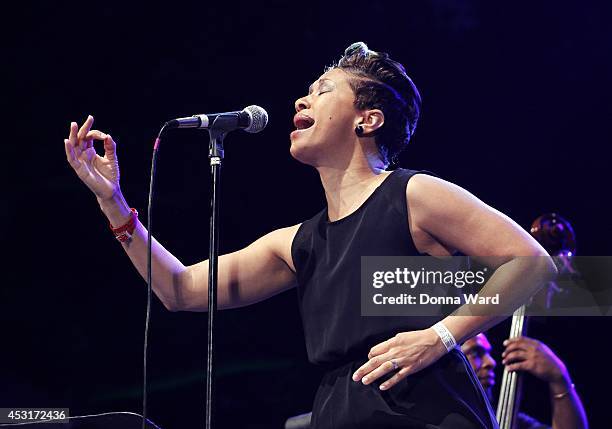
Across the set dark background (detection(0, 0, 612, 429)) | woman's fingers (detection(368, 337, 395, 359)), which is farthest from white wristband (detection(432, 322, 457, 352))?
dark background (detection(0, 0, 612, 429))

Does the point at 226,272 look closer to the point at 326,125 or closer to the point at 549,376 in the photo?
the point at 326,125

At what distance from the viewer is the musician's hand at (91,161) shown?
227 centimetres

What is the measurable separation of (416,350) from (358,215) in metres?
0.45

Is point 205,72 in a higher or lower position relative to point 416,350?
higher

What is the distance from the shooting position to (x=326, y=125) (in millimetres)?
2369

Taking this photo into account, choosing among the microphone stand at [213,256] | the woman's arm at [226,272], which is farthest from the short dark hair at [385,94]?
the microphone stand at [213,256]

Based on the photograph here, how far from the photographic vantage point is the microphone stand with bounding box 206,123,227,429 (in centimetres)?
184

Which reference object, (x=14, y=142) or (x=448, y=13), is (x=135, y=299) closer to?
(x=14, y=142)

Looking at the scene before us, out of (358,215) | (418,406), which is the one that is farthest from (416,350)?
(358,215)

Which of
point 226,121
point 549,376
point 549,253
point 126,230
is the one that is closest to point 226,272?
point 126,230

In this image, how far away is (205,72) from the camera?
3.75 metres

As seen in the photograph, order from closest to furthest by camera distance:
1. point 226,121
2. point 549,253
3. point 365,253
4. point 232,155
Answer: point 226,121 → point 365,253 → point 549,253 → point 232,155

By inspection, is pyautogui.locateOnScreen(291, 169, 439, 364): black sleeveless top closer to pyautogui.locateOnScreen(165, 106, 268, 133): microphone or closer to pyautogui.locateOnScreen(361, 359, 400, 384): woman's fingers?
pyautogui.locateOnScreen(361, 359, 400, 384): woman's fingers

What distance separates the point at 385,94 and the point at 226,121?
63 cm
